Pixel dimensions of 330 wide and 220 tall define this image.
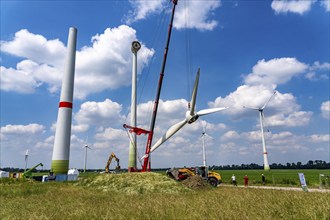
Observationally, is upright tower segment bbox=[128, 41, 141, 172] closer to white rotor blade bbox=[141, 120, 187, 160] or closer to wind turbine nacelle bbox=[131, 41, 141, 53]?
wind turbine nacelle bbox=[131, 41, 141, 53]

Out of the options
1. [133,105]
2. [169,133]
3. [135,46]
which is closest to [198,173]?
[169,133]

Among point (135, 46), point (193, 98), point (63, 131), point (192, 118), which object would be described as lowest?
point (63, 131)

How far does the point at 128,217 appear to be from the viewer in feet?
30.2

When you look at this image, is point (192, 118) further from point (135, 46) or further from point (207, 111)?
point (135, 46)

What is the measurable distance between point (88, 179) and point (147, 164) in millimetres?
9650

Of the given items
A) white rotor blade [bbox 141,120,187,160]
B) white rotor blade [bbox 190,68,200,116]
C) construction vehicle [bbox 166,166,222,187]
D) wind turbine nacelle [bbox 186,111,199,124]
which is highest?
white rotor blade [bbox 190,68,200,116]

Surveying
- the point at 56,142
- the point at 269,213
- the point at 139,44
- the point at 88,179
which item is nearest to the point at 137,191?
the point at 88,179

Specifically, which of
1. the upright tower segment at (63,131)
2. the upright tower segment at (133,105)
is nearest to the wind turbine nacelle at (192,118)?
the upright tower segment at (133,105)

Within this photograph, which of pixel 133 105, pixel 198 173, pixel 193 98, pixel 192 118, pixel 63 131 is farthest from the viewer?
pixel 133 105

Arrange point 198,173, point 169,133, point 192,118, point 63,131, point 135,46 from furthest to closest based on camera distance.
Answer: point 135,46 → point 63,131 → point 169,133 → point 198,173 → point 192,118

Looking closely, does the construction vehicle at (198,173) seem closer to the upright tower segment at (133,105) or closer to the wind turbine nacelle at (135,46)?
the upright tower segment at (133,105)

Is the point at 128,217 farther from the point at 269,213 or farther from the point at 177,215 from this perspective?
the point at 269,213

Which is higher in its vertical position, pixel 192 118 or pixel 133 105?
pixel 133 105

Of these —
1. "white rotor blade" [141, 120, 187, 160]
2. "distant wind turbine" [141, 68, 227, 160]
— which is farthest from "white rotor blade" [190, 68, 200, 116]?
"white rotor blade" [141, 120, 187, 160]
